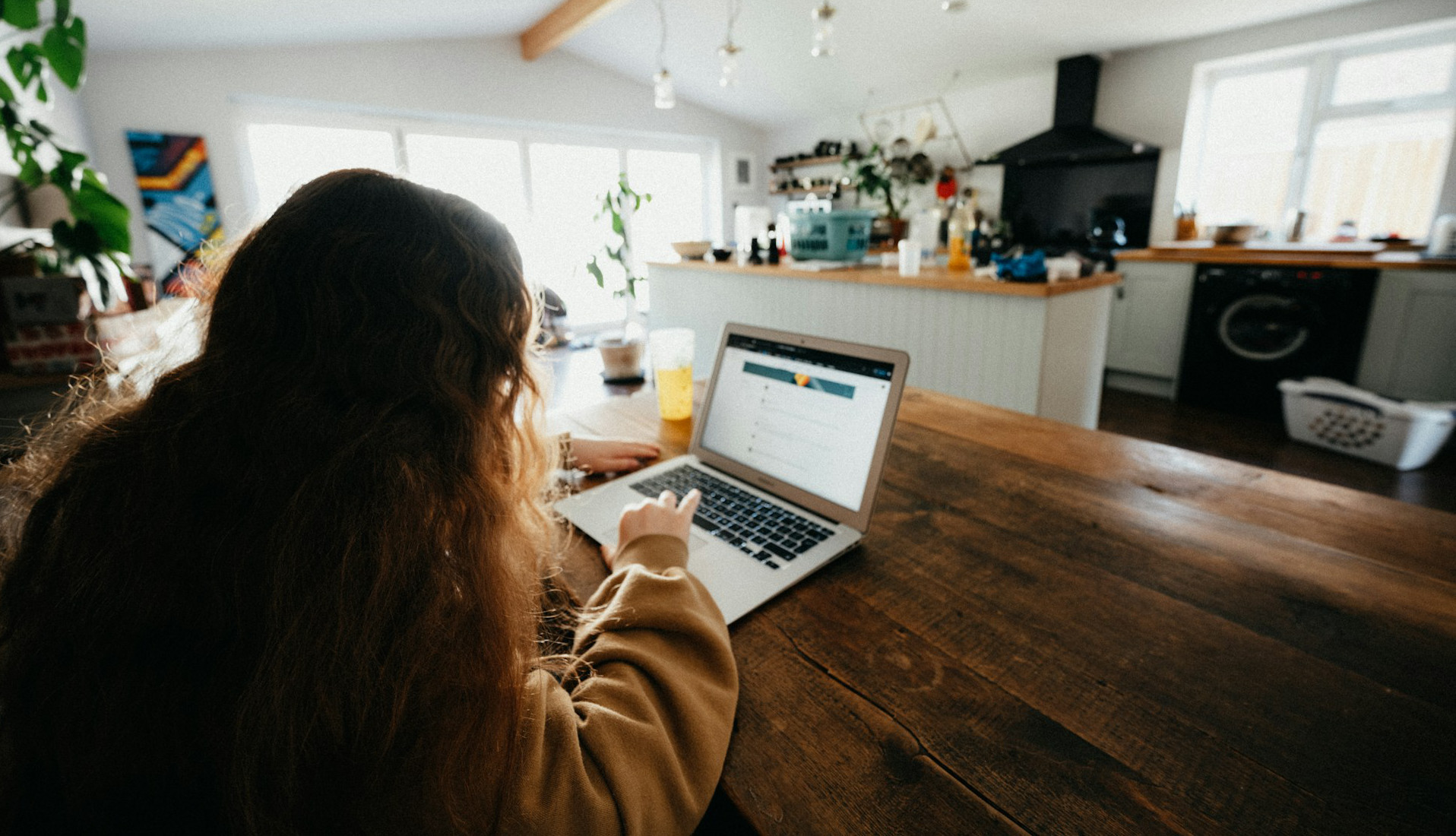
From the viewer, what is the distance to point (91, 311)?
154cm

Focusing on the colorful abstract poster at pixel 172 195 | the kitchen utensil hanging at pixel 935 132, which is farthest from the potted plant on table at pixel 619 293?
the kitchen utensil hanging at pixel 935 132

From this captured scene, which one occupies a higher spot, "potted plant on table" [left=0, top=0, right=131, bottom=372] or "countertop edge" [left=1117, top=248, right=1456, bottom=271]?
"potted plant on table" [left=0, top=0, right=131, bottom=372]

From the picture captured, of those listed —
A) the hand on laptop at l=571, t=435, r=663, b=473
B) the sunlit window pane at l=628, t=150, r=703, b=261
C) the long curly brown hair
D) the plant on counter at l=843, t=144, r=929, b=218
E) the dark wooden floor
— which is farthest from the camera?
the sunlit window pane at l=628, t=150, r=703, b=261

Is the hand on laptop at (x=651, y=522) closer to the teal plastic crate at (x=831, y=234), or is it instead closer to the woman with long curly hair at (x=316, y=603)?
the woman with long curly hair at (x=316, y=603)

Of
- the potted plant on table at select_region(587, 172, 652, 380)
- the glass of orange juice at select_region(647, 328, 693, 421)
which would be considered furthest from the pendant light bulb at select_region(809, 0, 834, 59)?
the glass of orange juice at select_region(647, 328, 693, 421)

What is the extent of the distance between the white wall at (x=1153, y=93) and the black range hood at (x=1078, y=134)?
0.12 meters

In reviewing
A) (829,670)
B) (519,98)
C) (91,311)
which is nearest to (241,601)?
(829,670)

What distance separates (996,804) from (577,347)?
7.06ft

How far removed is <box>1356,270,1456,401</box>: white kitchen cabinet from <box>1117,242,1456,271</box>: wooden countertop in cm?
6

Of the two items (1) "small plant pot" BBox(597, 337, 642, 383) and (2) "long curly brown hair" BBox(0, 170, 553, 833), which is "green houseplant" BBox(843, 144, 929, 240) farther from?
(2) "long curly brown hair" BBox(0, 170, 553, 833)

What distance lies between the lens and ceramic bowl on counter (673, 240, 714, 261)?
3.74 m

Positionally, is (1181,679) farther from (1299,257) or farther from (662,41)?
(662,41)

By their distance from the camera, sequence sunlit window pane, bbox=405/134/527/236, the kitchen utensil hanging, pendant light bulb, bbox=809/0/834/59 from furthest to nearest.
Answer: the kitchen utensil hanging → sunlit window pane, bbox=405/134/527/236 → pendant light bulb, bbox=809/0/834/59

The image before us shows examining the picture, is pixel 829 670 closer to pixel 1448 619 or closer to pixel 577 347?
pixel 1448 619
